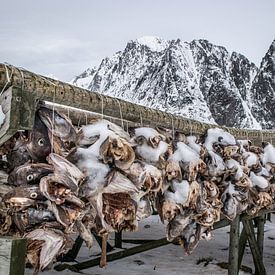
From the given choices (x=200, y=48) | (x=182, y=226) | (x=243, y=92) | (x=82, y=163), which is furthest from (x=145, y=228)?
(x=200, y=48)

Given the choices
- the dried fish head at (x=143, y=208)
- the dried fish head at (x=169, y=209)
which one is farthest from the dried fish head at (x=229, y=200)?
the dried fish head at (x=143, y=208)

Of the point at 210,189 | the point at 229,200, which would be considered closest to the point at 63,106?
the point at 210,189

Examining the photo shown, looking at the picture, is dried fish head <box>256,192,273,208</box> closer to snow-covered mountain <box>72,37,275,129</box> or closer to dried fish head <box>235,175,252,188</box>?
dried fish head <box>235,175,252,188</box>

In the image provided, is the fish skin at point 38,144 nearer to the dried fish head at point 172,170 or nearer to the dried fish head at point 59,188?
the dried fish head at point 59,188

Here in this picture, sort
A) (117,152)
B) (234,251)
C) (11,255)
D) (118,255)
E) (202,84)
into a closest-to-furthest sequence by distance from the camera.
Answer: (11,255) → (117,152) → (234,251) → (118,255) → (202,84)

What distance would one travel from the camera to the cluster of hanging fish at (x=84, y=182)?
138 cm

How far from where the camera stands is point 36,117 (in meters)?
1.50

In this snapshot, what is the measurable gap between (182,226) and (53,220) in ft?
3.00

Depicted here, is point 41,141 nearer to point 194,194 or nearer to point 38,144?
point 38,144

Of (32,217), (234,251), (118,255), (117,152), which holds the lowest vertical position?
(118,255)

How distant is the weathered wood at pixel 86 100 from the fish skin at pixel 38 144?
112mm

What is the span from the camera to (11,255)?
130 cm

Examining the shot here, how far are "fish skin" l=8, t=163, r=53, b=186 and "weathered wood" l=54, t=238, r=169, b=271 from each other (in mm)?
3479

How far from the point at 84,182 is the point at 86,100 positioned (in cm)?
40
